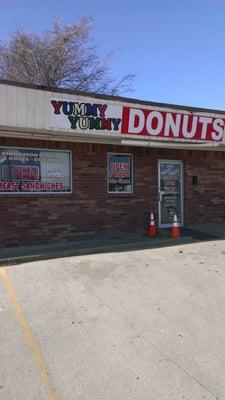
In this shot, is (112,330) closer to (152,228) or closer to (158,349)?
(158,349)

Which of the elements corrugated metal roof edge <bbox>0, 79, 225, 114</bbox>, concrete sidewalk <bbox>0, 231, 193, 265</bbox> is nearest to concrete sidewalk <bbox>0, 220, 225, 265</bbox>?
concrete sidewalk <bbox>0, 231, 193, 265</bbox>

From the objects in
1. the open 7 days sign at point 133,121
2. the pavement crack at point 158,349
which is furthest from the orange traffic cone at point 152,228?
the pavement crack at point 158,349

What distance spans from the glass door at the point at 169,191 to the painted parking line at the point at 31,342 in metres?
7.02

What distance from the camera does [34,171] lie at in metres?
12.3

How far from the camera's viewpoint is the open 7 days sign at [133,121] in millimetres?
11711

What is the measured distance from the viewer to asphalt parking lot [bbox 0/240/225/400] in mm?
4551

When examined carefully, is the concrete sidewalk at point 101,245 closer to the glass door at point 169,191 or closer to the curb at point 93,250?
the curb at point 93,250

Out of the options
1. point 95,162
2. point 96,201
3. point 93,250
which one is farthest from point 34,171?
point 93,250

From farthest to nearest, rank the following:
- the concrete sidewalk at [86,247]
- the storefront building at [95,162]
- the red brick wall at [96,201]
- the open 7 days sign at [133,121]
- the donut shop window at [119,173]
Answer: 1. the donut shop window at [119,173]
2. the red brick wall at [96,201]
3. the open 7 days sign at [133,121]
4. the storefront building at [95,162]
5. the concrete sidewalk at [86,247]

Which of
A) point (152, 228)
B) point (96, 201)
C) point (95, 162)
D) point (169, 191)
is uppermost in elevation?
point (95, 162)

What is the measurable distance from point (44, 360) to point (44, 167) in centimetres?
781

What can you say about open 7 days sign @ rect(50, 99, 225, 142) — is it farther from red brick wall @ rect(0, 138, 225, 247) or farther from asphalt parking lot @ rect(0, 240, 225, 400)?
asphalt parking lot @ rect(0, 240, 225, 400)

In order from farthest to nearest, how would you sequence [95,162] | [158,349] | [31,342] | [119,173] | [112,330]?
[119,173]
[95,162]
[112,330]
[31,342]
[158,349]

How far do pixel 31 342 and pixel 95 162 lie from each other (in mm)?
8037
